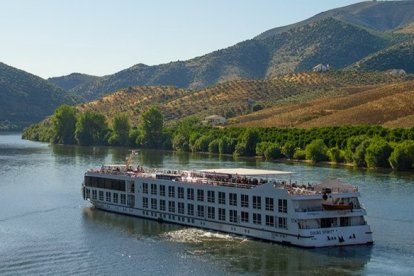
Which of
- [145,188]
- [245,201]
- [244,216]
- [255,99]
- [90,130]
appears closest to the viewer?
[245,201]

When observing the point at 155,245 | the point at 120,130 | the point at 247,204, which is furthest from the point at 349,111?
the point at 155,245

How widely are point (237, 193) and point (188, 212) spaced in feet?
17.5

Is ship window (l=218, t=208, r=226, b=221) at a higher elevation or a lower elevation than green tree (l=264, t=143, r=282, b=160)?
lower

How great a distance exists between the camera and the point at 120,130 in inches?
5600

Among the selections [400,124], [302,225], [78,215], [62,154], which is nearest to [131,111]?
[62,154]

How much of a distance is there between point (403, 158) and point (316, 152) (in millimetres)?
14861

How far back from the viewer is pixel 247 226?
4841 cm

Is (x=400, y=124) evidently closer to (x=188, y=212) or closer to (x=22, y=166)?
(x=22, y=166)

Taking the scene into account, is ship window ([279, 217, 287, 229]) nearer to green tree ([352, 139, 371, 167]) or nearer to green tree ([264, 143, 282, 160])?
green tree ([352, 139, 371, 167])

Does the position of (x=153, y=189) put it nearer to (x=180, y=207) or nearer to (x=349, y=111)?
(x=180, y=207)

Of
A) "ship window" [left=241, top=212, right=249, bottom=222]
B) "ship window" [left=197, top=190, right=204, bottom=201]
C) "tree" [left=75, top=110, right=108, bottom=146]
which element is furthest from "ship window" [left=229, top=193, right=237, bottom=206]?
"tree" [left=75, top=110, right=108, bottom=146]

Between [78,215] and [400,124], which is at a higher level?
[400,124]

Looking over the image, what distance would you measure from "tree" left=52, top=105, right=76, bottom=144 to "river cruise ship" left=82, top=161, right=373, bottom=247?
92.9 meters

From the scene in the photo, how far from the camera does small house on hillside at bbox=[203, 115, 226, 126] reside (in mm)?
155500
